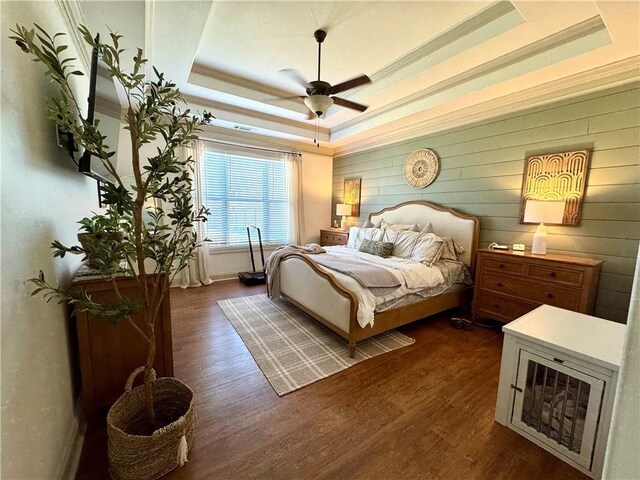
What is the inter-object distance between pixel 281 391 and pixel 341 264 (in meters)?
1.38

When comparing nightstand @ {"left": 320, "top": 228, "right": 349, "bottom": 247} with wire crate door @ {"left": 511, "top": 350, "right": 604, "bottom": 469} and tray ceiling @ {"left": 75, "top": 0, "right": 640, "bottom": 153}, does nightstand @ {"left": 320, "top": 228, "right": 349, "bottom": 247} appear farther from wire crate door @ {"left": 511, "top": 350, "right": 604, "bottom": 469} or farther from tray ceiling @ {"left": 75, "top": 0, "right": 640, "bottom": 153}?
wire crate door @ {"left": 511, "top": 350, "right": 604, "bottom": 469}

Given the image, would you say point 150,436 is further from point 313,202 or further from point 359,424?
point 313,202

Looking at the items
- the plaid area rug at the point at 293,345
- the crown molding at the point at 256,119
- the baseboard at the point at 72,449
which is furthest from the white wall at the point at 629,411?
the crown molding at the point at 256,119

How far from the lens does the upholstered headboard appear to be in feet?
11.1

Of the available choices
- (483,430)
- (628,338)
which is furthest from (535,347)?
(628,338)

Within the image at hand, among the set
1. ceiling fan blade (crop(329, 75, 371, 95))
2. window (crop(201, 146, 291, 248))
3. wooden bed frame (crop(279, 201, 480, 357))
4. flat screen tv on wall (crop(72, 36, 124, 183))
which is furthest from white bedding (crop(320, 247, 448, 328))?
window (crop(201, 146, 291, 248))

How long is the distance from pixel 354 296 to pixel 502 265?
1.71 metres

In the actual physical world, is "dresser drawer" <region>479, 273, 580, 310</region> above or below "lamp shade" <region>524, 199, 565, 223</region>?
below

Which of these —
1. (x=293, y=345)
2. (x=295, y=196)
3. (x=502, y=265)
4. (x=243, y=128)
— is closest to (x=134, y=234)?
(x=293, y=345)

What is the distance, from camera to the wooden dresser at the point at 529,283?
2.34 meters

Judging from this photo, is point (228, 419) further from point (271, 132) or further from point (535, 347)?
point (271, 132)

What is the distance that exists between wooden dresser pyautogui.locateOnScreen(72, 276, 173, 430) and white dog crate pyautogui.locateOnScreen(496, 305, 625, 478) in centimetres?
221

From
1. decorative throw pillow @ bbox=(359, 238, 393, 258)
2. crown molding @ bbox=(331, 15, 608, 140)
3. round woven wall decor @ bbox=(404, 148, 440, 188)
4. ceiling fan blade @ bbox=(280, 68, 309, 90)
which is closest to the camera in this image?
crown molding @ bbox=(331, 15, 608, 140)

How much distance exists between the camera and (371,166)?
4.91m
